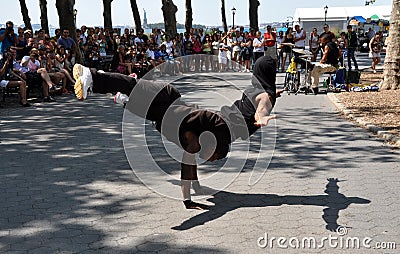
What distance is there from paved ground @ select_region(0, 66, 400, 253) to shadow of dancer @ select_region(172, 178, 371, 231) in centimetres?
1

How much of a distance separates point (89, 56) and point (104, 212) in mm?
13564

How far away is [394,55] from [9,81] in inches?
408

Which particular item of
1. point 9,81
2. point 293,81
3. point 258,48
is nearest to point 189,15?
point 258,48

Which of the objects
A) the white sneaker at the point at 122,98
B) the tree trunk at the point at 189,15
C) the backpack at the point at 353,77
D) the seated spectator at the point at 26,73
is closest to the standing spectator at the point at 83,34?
the seated spectator at the point at 26,73

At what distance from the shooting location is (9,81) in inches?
512

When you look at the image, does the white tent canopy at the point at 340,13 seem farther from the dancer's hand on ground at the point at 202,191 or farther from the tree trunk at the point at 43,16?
the dancer's hand on ground at the point at 202,191

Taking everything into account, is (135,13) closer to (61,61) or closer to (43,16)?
(43,16)

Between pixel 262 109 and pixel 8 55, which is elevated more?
pixel 8 55

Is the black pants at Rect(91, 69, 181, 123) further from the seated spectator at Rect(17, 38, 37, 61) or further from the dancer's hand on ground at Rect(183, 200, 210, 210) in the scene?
the seated spectator at Rect(17, 38, 37, 61)

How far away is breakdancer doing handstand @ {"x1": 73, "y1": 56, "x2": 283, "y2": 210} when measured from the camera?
18.9 ft

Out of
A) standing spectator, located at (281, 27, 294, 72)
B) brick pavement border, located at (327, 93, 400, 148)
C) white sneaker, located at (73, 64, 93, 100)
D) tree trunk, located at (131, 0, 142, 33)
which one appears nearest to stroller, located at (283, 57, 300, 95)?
brick pavement border, located at (327, 93, 400, 148)

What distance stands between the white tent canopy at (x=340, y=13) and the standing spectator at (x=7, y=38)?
121ft

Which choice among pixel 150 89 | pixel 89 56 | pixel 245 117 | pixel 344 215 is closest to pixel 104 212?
pixel 150 89

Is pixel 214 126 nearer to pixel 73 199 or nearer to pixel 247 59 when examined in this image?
pixel 73 199
